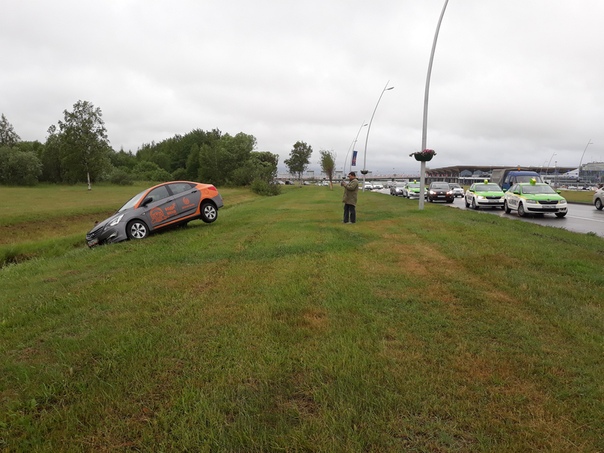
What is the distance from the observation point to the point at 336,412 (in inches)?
95.3

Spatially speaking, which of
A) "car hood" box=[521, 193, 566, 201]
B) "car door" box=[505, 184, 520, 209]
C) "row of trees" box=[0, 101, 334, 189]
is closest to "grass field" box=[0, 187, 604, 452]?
"car hood" box=[521, 193, 566, 201]

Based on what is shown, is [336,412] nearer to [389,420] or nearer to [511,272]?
[389,420]

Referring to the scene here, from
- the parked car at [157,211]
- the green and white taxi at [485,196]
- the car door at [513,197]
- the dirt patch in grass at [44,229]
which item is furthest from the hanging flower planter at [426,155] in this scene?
the dirt patch in grass at [44,229]

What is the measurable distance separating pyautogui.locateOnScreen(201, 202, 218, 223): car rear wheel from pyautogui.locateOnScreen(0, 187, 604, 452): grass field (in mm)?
6394

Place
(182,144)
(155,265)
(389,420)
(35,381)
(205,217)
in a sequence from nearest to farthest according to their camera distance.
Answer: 1. (389,420)
2. (35,381)
3. (155,265)
4. (205,217)
5. (182,144)

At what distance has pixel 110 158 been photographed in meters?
81.4

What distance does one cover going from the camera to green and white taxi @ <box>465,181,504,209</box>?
21031 millimetres

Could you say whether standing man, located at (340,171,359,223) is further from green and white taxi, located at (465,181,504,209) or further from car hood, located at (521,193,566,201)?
green and white taxi, located at (465,181,504,209)

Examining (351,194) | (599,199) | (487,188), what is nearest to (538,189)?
(487,188)

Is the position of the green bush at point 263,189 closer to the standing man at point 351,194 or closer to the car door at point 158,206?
the standing man at point 351,194

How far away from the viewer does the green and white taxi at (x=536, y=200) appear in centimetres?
1625

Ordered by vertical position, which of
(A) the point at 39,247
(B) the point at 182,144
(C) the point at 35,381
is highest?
(B) the point at 182,144

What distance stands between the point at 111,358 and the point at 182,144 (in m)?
117

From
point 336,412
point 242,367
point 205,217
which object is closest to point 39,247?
point 205,217
